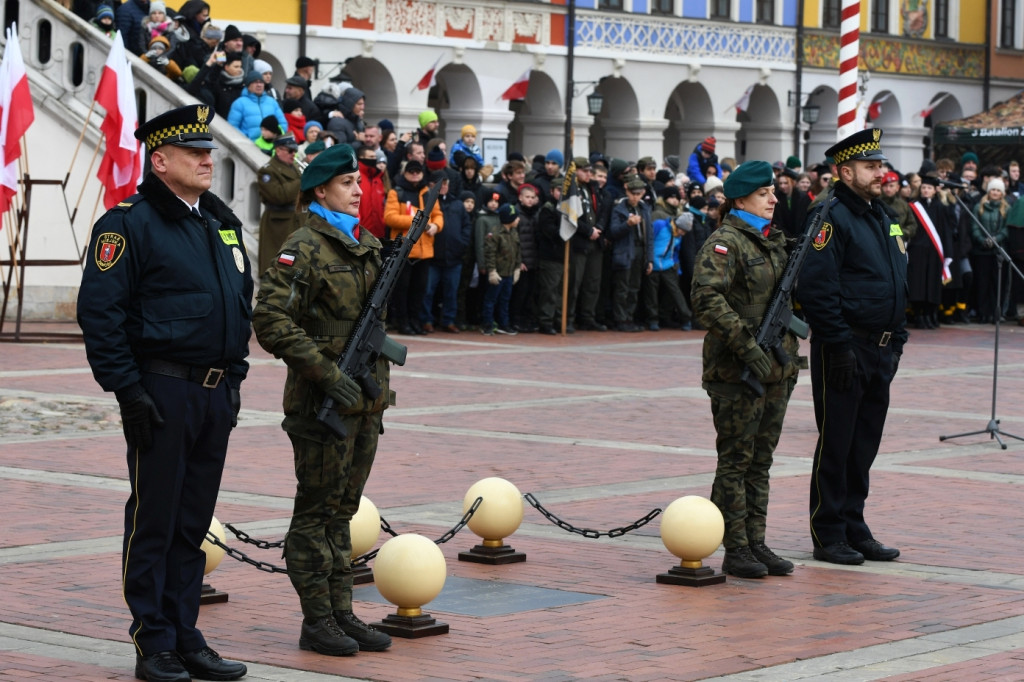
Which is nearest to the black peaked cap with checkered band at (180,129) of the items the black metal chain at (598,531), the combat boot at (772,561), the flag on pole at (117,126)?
the black metal chain at (598,531)

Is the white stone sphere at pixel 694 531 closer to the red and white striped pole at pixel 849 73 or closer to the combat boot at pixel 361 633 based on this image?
the combat boot at pixel 361 633

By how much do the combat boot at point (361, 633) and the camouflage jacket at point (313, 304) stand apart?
734 millimetres

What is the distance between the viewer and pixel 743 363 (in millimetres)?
9156

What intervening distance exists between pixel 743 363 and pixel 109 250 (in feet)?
11.3

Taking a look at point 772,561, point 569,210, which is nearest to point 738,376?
point 772,561

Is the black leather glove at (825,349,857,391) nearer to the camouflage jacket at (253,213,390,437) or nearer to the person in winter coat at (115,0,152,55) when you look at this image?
the camouflage jacket at (253,213,390,437)

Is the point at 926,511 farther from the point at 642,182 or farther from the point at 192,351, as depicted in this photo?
the point at 642,182

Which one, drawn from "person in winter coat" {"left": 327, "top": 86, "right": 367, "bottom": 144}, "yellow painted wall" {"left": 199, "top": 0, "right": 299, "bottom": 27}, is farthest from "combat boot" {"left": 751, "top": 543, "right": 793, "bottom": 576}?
"yellow painted wall" {"left": 199, "top": 0, "right": 299, "bottom": 27}

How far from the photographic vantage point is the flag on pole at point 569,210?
23000 millimetres

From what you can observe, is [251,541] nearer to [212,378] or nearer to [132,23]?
[212,378]

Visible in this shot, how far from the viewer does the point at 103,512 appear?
34.1 feet

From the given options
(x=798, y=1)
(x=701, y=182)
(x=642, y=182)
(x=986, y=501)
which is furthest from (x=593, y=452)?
(x=798, y=1)

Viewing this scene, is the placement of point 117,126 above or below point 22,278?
above

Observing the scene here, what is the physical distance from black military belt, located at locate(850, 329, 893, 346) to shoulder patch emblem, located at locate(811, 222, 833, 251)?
457mm
